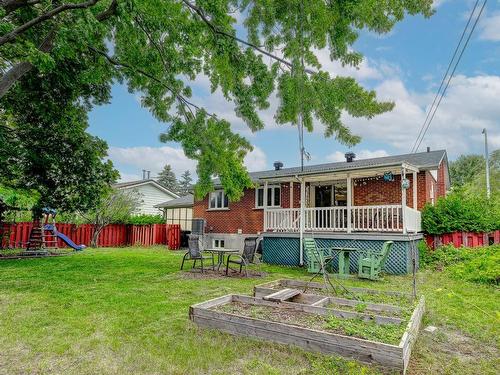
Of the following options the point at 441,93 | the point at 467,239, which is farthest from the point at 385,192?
the point at 441,93

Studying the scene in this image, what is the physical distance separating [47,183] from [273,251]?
9046 mm

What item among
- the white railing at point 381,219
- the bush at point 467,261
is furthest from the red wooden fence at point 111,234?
the bush at point 467,261

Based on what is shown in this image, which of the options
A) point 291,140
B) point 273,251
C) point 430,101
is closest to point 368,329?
point 291,140

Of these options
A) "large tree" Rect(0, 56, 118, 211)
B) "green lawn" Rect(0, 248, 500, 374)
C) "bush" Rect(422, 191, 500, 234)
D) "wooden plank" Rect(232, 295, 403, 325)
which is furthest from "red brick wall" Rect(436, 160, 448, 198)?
"large tree" Rect(0, 56, 118, 211)

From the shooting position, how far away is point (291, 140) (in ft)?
19.1

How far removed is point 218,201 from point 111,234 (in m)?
8.26

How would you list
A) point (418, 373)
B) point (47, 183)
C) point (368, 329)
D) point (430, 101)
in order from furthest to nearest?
point (430, 101)
point (47, 183)
point (368, 329)
point (418, 373)

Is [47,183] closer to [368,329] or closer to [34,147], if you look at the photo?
[34,147]

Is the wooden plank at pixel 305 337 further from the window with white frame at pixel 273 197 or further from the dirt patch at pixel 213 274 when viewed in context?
the window with white frame at pixel 273 197

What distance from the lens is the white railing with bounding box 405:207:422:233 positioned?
10859 mm

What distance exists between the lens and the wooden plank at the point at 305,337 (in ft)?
10.6

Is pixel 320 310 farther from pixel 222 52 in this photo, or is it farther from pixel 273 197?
pixel 273 197

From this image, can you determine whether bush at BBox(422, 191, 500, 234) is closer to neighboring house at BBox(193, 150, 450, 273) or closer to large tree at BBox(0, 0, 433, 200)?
neighboring house at BBox(193, 150, 450, 273)

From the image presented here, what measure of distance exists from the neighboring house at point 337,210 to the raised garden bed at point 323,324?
13.3ft
